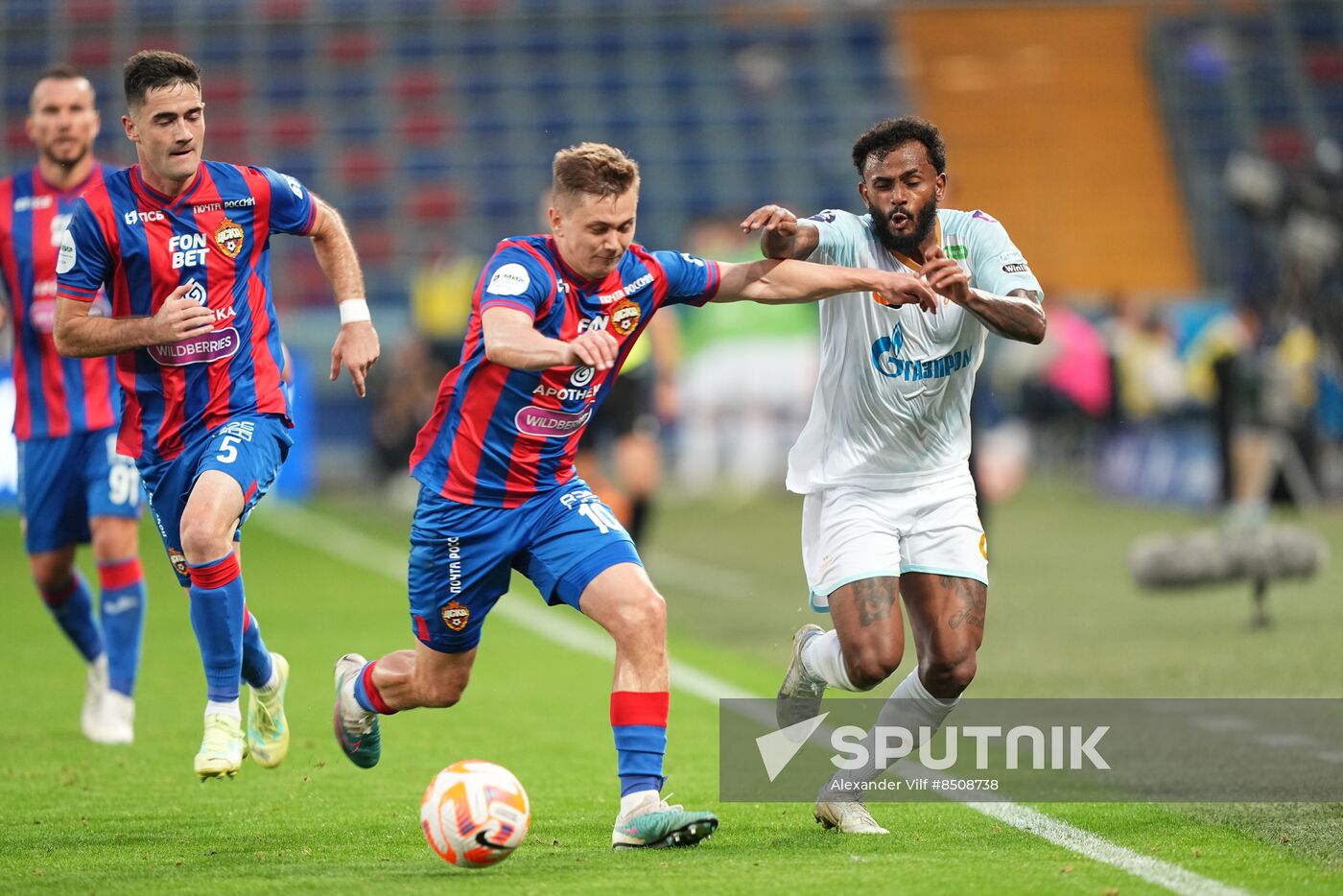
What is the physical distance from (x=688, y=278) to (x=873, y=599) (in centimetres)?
111

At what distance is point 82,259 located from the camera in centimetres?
613

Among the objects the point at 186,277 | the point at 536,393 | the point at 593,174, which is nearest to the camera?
the point at 593,174

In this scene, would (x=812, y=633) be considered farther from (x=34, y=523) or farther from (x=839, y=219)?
(x=34, y=523)

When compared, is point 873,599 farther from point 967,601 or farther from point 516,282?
point 516,282

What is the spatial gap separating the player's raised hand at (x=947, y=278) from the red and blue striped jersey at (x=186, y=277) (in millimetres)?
2246

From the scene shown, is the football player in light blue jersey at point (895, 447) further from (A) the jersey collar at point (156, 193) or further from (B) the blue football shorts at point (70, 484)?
(B) the blue football shorts at point (70, 484)

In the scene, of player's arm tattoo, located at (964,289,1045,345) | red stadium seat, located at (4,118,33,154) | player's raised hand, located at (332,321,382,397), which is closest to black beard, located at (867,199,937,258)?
player's arm tattoo, located at (964,289,1045,345)

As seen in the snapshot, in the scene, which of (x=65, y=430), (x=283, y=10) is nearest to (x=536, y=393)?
(x=65, y=430)

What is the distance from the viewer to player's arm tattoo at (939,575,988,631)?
19.1 feet

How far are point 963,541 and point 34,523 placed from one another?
4.19m

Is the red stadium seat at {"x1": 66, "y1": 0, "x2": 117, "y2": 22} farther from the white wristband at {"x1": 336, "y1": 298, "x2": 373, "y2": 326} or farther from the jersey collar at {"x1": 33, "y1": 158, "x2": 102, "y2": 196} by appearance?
the white wristband at {"x1": 336, "y1": 298, "x2": 373, "y2": 326}

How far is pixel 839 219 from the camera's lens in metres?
6.12

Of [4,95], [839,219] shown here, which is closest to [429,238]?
[4,95]

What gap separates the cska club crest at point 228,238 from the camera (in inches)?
249
